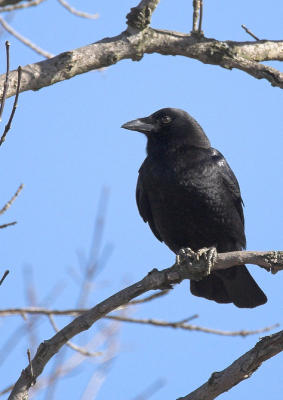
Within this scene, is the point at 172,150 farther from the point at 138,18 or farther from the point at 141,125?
the point at 138,18

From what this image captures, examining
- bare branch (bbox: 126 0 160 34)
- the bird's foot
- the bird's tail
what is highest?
bare branch (bbox: 126 0 160 34)

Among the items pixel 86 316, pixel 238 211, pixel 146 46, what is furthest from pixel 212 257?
pixel 238 211

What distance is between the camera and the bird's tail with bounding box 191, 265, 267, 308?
579cm

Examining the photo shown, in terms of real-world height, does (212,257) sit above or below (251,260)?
above

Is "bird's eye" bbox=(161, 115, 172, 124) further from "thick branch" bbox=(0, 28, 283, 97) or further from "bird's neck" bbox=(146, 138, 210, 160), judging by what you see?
"thick branch" bbox=(0, 28, 283, 97)

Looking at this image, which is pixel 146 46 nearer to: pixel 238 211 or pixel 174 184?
pixel 174 184

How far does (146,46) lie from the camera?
432 centimetres

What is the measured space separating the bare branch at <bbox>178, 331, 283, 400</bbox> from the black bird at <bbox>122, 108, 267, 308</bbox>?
234cm

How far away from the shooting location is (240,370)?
3252 mm

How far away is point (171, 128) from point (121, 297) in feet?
9.16

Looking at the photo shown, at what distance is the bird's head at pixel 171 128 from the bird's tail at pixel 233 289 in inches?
46.0

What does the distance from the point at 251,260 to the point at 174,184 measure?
6.01 ft

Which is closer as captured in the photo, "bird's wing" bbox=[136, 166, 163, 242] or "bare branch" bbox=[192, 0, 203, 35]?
"bare branch" bbox=[192, 0, 203, 35]

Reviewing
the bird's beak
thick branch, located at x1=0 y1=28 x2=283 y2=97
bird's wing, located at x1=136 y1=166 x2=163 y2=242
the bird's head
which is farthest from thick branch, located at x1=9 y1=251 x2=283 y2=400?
the bird's beak
